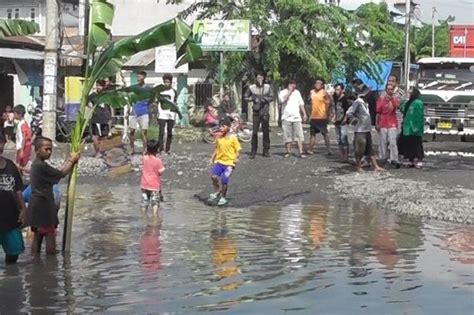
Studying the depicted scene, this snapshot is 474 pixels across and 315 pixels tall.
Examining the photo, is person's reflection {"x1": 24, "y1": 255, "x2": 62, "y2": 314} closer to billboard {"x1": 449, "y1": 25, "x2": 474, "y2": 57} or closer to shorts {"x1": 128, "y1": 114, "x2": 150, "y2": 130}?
shorts {"x1": 128, "y1": 114, "x2": 150, "y2": 130}

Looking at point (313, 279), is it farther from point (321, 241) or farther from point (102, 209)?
point (102, 209)

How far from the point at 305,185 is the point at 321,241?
5481 mm

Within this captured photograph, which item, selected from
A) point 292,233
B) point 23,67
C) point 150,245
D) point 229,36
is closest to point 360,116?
point 292,233

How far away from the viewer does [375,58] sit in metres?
38.2

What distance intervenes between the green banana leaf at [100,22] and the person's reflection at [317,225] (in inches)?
135

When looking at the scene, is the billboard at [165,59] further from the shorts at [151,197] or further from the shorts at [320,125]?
the shorts at [151,197]

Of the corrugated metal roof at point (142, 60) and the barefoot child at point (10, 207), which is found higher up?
the corrugated metal roof at point (142, 60)

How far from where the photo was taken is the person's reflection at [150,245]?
964 cm

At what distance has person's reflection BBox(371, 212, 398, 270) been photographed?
9.80 meters

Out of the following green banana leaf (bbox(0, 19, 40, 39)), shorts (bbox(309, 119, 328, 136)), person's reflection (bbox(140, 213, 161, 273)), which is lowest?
person's reflection (bbox(140, 213, 161, 273))

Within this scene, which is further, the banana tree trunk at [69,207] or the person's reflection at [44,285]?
the banana tree trunk at [69,207]

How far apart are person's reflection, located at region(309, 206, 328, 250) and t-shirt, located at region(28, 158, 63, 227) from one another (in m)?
3.04

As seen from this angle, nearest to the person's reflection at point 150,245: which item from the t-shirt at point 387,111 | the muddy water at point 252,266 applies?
the muddy water at point 252,266

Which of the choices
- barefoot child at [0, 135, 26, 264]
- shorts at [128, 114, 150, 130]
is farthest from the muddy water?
shorts at [128, 114, 150, 130]
